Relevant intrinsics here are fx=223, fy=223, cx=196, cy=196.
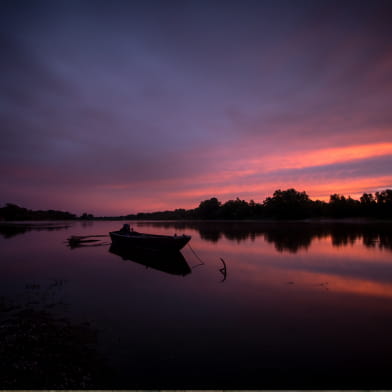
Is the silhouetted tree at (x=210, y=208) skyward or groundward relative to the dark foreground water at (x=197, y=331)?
skyward

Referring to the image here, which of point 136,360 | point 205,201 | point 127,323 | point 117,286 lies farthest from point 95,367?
point 205,201

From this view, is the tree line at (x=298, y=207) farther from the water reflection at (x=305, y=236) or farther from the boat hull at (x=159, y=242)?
the boat hull at (x=159, y=242)

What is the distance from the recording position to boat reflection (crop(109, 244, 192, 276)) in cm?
1908

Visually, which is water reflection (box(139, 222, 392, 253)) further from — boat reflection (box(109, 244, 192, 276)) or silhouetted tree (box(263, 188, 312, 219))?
silhouetted tree (box(263, 188, 312, 219))

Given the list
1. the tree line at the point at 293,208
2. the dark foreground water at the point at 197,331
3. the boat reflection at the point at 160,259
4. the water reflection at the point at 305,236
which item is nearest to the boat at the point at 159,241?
the boat reflection at the point at 160,259

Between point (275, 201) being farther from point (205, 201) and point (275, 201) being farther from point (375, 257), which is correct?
point (375, 257)

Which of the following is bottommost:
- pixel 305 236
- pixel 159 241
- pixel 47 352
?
pixel 305 236

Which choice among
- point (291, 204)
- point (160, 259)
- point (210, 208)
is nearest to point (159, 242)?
point (160, 259)

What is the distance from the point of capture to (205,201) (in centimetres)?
18088

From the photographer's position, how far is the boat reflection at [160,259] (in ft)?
62.6

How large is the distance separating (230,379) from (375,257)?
23942mm

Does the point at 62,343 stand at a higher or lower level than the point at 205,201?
lower

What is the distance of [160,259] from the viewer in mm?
23688

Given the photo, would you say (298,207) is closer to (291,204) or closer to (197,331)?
(291,204)
